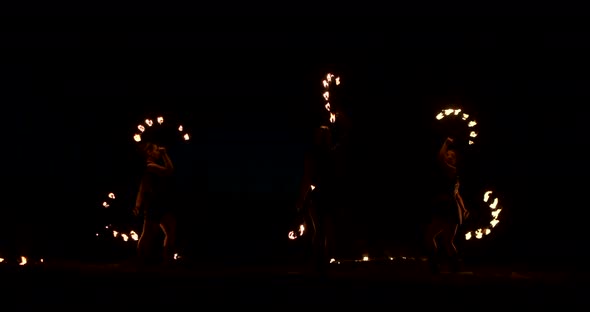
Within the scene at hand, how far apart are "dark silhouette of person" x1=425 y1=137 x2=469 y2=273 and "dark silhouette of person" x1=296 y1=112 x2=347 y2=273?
1.54 meters

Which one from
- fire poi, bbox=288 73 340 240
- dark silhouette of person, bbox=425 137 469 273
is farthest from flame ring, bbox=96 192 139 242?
dark silhouette of person, bbox=425 137 469 273

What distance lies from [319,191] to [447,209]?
6.31ft

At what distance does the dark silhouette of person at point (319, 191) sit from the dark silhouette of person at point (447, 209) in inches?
60.7

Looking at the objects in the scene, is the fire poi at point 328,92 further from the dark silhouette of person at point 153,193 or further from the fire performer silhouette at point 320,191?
the dark silhouette of person at point 153,193

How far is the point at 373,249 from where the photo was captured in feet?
51.9

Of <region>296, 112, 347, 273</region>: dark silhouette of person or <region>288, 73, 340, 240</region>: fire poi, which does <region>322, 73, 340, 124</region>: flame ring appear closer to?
<region>288, 73, 340, 240</region>: fire poi

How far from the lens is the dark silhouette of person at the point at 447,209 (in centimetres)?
1177

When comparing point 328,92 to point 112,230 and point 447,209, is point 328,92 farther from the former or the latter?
point 112,230

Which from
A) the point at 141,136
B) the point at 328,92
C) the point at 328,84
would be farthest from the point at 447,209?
the point at 141,136

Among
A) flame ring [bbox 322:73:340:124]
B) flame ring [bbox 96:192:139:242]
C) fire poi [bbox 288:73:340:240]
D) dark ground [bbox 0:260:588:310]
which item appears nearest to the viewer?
dark ground [bbox 0:260:588:310]

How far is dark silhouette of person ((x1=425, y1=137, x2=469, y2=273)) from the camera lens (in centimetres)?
1177

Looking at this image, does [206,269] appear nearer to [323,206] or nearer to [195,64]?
[323,206]

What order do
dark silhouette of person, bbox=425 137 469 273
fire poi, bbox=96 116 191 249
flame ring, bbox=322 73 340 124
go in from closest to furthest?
1. dark silhouette of person, bbox=425 137 469 273
2. fire poi, bbox=96 116 191 249
3. flame ring, bbox=322 73 340 124

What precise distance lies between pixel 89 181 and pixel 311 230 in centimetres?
709
